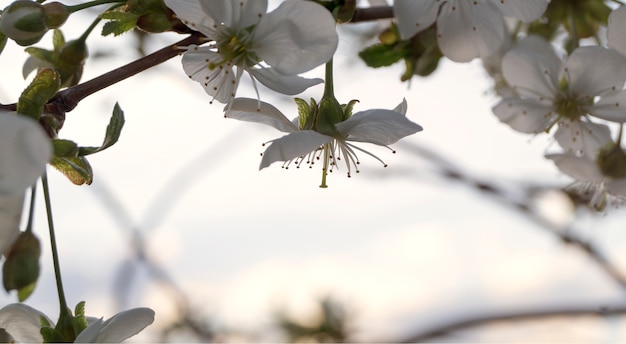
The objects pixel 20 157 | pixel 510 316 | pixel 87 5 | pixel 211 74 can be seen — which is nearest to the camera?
pixel 20 157

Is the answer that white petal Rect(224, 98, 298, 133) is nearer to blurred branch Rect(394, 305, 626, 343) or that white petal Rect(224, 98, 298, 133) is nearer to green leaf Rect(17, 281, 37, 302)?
green leaf Rect(17, 281, 37, 302)

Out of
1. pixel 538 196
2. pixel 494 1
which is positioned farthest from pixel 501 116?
pixel 538 196

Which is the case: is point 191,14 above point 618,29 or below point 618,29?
above

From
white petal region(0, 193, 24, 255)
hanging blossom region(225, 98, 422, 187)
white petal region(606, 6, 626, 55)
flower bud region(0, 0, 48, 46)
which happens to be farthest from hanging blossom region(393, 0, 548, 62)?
white petal region(0, 193, 24, 255)

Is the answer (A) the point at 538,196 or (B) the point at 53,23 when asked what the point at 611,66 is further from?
(A) the point at 538,196

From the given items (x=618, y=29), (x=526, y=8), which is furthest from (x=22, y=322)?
(x=618, y=29)

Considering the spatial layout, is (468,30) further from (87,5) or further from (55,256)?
(55,256)

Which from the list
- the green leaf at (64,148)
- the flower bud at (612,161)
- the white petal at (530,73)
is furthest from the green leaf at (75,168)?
the flower bud at (612,161)
